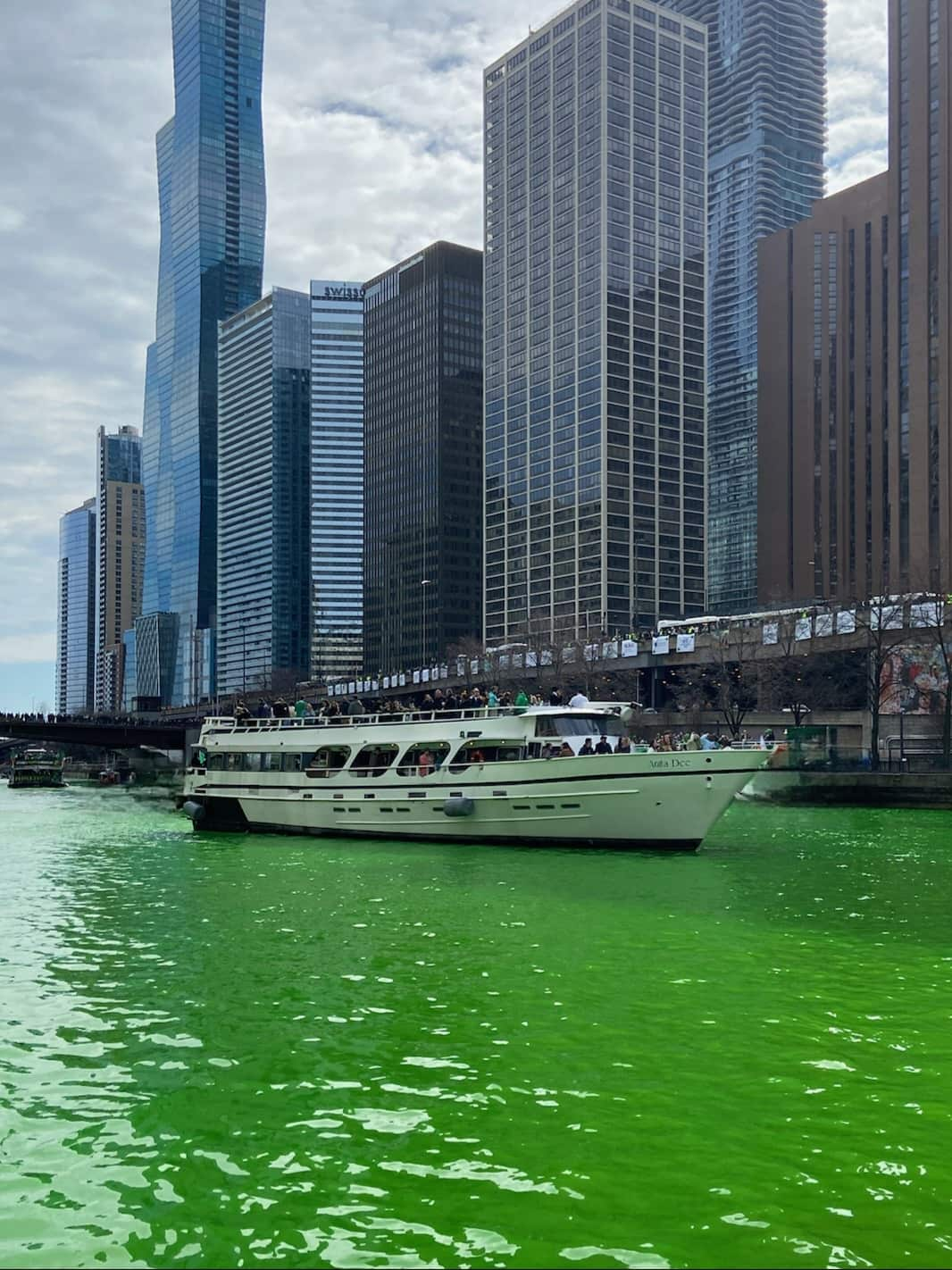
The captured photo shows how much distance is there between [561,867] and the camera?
112ft

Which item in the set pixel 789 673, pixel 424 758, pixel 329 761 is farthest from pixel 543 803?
pixel 789 673

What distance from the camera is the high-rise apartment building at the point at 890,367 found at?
513ft

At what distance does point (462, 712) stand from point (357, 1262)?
3368 cm

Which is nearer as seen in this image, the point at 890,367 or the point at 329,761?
the point at 329,761

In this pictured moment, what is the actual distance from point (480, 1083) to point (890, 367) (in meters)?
173

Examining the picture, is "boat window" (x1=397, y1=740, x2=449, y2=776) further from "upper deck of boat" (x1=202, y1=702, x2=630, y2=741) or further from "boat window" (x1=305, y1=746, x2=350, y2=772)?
"boat window" (x1=305, y1=746, x2=350, y2=772)

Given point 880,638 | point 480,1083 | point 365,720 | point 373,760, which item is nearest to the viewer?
point 480,1083

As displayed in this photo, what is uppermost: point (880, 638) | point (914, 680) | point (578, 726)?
point (880, 638)

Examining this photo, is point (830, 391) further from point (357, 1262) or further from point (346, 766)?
point (357, 1262)

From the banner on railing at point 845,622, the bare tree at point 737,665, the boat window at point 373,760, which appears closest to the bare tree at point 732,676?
the bare tree at point 737,665

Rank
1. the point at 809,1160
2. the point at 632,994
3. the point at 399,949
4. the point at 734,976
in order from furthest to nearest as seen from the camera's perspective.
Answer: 1. the point at 399,949
2. the point at 734,976
3. the point at 632,994
4. the point at 809,1160

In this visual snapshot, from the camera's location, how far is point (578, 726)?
40.1 metres

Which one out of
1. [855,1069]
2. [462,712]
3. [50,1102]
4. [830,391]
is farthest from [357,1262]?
[830,391]

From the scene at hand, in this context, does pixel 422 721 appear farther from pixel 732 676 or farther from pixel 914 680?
pixel 732 676
